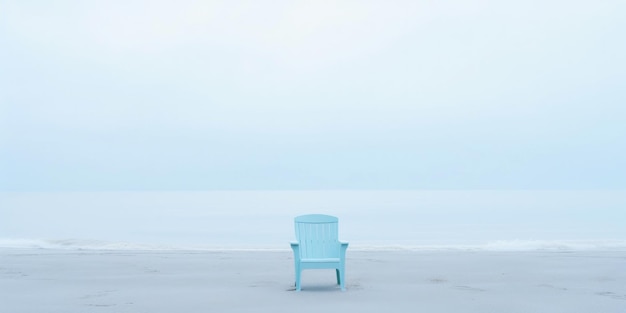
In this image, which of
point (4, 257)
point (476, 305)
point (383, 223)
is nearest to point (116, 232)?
point (383, 223)

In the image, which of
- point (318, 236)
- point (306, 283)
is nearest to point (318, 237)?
point (318, 236)

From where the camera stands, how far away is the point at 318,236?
6.00 metres

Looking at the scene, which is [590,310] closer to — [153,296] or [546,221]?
[153,296]

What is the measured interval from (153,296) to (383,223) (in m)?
20.7

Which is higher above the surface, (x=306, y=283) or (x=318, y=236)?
(x=318, y=236)

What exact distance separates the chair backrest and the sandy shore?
31cm

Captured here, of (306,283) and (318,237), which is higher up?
(318,237)

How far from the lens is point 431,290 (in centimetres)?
562

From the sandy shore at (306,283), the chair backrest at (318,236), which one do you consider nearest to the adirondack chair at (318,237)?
the chair backrest at (318,236)

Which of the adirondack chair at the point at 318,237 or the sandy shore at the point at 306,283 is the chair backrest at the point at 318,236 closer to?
the adirondack chair at the point at 318,237

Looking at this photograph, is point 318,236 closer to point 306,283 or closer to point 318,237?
point 318,237

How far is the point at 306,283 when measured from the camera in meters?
6.06

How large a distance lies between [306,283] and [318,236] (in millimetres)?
470

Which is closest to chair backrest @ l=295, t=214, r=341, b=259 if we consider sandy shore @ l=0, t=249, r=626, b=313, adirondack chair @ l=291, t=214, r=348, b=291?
adirondack chair @ l=291, t=214, r=348, b=291
